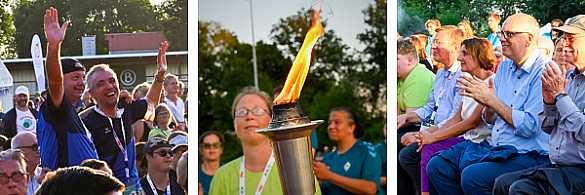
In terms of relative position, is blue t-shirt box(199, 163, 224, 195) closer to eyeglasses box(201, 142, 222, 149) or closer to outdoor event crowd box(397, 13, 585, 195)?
eyeglasses box(201, 142, 222, 149)

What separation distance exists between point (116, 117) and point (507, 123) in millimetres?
3246

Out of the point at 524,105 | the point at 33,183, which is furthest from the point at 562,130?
the point at 33,183

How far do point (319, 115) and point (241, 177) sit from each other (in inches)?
36.4

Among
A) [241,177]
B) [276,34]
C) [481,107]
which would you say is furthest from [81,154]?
[481,107]

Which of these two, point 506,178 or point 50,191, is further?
point 50,191

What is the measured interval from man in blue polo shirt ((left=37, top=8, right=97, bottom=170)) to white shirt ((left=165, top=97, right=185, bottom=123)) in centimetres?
73

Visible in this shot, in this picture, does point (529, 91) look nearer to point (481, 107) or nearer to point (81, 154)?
point (481, 107)

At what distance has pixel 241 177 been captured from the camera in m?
5.37

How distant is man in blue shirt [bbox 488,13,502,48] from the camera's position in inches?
192

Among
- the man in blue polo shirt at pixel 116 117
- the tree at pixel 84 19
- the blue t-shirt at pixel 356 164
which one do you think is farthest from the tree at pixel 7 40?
the blue t-shirt at pixel 356 164

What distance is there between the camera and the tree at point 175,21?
16.6 feet

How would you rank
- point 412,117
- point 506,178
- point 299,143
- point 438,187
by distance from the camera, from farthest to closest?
point 412,117 → point 438,187 → point 506,178 → point 299,143

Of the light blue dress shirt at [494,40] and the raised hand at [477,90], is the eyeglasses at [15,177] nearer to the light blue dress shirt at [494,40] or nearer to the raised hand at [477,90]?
the raised hand at [477,90]

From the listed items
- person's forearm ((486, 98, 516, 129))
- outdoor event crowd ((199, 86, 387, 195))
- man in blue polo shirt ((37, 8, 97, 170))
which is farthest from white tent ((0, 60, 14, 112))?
person's forearm ((486, 98, 516, 129))
